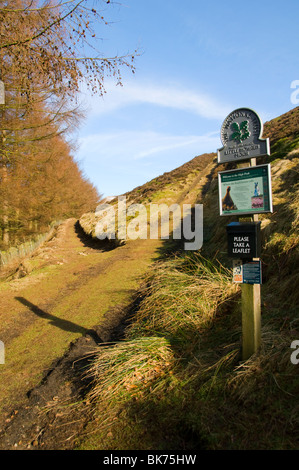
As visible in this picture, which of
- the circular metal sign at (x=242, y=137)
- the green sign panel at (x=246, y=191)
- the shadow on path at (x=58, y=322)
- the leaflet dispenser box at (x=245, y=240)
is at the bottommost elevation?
the shadow on path at (x=58, y=322)

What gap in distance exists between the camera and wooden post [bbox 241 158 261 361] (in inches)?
126

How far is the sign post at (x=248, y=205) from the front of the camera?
10.4ft

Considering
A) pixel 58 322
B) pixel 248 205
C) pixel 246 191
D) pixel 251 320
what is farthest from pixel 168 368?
pixel 58 322

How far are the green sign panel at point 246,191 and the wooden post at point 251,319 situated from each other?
17cm

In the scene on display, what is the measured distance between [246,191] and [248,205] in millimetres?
151

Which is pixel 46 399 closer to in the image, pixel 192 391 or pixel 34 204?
pixel 192 391

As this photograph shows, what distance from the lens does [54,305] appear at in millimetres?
7480

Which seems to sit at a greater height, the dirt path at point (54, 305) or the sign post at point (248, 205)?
the sign post at point (248, 205)

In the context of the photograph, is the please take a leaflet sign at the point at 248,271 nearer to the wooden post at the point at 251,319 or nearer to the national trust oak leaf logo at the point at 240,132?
the wooden post at the point at 251,319

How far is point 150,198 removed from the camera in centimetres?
2211

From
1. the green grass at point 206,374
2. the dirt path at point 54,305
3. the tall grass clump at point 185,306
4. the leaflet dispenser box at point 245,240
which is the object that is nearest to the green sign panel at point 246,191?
the leaflet dispenser box at point 245,240

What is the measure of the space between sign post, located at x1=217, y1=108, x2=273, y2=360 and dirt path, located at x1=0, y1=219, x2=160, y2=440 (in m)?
2.84

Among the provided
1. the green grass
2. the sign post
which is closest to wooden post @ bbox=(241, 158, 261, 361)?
the sign post

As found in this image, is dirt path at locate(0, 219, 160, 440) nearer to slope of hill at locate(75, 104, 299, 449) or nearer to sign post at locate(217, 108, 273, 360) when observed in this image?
slope of hill at locate(75, 104, 299, 449)
